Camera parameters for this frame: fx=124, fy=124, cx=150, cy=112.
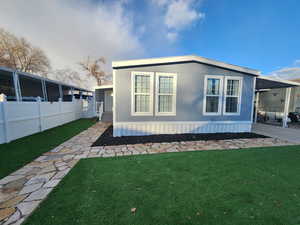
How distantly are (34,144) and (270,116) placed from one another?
17.3 m

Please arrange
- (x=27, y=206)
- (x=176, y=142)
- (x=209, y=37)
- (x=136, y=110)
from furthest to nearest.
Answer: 1. (x=209, y=37)
2. (x=136, y=110)
3. (x=176, y=142)
4. (x=27, y=206)

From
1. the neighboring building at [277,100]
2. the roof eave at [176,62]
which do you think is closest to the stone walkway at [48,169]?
the roof eave at [176,62]

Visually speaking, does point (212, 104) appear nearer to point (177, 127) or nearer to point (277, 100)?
point (177, 127)

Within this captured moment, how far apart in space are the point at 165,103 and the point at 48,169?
183 inches

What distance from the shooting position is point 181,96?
231 inches

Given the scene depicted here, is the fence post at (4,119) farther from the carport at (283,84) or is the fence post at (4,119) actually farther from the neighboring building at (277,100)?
the neighboring building at (277,100)

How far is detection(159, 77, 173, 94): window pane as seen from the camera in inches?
225

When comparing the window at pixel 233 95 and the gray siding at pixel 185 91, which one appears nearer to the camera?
the gray siding at pixel 185 91

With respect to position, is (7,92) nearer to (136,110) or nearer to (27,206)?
(136,110)

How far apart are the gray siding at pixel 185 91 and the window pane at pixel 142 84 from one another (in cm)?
31

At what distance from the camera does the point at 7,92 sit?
9.09m

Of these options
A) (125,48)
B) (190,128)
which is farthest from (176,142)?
(125,48)

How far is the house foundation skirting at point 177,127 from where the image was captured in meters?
5.66

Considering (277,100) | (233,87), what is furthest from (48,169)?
(277,100)
